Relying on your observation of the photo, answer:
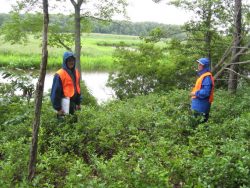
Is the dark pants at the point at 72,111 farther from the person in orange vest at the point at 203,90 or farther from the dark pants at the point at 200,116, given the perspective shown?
the person in orange vest at the point at 203,90

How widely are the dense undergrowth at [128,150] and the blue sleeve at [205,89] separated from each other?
2.04 feet

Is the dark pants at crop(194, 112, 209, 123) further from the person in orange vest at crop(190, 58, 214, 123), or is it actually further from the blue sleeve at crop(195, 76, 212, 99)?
the blue sleeve at crop(195, 76, 212, 99)

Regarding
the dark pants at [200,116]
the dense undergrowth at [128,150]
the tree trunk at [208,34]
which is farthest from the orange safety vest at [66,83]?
the tree trunk at [208,34]

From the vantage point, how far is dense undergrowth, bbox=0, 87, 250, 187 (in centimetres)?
381

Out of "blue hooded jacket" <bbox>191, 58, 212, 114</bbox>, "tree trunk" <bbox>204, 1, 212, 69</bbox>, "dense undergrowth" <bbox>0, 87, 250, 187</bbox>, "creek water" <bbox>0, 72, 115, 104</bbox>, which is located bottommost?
"creek water" <bbox>0, 72, 115, 104</bbox>

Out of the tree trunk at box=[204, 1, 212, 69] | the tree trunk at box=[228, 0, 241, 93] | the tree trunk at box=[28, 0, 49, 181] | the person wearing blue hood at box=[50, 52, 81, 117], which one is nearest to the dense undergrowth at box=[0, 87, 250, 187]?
the tree trunk at box=[28, 0, 49, 181]

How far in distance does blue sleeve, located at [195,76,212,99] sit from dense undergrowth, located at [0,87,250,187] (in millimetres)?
621

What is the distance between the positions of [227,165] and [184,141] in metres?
1.97

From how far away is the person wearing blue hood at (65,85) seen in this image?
634 cm

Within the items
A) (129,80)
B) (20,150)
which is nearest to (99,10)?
(129,80)

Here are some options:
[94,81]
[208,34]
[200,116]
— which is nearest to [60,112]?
[200,116]

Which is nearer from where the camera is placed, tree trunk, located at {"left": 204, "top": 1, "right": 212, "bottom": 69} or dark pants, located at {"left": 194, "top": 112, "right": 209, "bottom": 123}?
dark pants, located at {"left": 194, "top": 112, "right": 209, "bottom": 123}

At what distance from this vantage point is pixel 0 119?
25.8 feet

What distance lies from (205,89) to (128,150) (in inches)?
99.1
